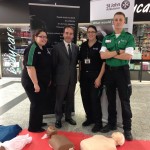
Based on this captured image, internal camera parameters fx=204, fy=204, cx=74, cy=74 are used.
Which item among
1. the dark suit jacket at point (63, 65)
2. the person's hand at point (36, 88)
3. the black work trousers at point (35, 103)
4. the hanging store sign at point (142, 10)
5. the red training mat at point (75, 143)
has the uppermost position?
the hanging store sign at point (142, 10)

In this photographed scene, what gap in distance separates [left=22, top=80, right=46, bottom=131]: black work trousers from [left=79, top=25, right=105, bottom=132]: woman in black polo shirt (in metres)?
0.68

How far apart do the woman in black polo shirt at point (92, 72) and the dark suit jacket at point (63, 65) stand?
0.43 ft

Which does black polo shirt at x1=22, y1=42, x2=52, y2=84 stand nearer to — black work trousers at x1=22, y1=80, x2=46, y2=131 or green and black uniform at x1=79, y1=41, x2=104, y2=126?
black work trousers at x1=22, y1=80, x2=46, y2=131

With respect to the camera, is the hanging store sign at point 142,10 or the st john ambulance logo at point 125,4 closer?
the st john ambulance logo at point 125,4

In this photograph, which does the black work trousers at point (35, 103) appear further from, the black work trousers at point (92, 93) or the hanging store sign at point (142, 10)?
the hanging store sign at point (142, 10)

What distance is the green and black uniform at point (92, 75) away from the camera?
10.2ft

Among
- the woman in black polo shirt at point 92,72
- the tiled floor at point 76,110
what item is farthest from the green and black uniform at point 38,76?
the woman in black polo shirt at point 92,72

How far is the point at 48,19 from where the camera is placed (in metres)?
3.49

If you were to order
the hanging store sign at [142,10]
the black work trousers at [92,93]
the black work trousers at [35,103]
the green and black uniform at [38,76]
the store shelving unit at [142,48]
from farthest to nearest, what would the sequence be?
the store shelving unit at [142,48]
the hanging store sign at [142,10]
the black work trousers at [92,93]
the black work trousers at [35,103]
the green and black uniform at [38,76]

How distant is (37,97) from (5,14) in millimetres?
4949

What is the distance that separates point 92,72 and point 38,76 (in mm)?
820

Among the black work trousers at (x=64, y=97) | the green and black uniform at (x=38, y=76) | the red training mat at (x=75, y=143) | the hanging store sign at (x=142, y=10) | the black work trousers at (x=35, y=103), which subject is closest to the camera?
the red training mat at (x=75, y=143)

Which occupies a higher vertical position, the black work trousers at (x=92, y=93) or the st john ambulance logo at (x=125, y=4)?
the st john ambulance logo at (x=125, y=4)

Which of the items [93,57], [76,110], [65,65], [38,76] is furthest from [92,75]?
[76,110]
